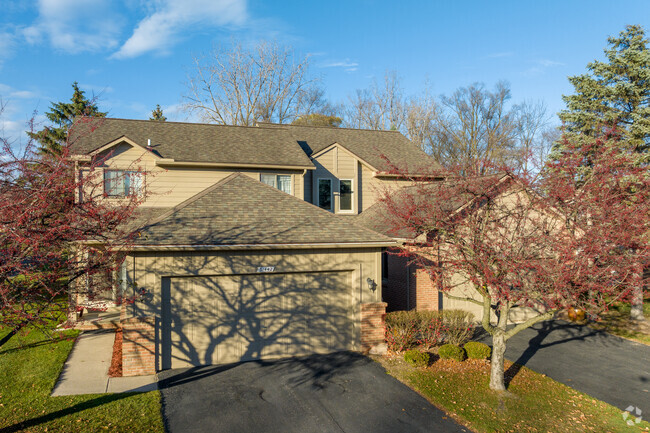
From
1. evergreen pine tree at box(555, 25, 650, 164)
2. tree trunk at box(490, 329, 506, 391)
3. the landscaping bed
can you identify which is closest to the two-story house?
tree trunk at box(490, 329, 506, 391)

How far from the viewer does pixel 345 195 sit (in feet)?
70.2

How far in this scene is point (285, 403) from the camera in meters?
9.55

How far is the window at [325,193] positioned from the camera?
2094cm

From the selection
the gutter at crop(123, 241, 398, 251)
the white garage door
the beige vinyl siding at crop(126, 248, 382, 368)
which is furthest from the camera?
the white garage door

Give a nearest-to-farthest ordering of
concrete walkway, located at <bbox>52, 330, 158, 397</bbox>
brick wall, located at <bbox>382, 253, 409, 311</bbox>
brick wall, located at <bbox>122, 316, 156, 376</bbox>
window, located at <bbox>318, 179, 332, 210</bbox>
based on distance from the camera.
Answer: concrete walkway, located at <bbox>52, 330, 158, 397</bbox> < brick wall, located at <bbox>122, 316, 156, 376</bbox> < brick wall, located at <bbox>382, 253, 409, 311</bbox> < window, located at <bbox>318, 179, 332, 210</bbox>

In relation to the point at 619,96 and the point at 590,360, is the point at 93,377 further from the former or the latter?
the point at 619,96

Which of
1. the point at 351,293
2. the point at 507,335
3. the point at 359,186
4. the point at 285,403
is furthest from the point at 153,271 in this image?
the point at 359,186

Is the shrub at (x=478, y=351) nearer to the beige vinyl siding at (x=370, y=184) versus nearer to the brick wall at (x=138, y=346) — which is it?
the brick wall at (x=138, y=346)

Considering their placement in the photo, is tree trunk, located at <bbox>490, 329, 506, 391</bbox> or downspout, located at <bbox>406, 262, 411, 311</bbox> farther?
downspout, located at <bbox>406, 262, 411, 311</bbox>

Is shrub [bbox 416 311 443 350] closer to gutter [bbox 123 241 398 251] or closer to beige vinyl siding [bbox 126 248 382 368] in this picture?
beige vinyl siding [bbox 126 248 382 368]

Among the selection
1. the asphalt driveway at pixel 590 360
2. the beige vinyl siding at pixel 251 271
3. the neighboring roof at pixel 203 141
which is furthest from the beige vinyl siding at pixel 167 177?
the asphalt driveway at pixel 590 360

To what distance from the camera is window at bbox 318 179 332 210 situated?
20.9 meters

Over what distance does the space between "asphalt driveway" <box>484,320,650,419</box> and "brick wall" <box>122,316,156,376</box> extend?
10.5m

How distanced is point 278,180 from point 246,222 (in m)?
6.89
